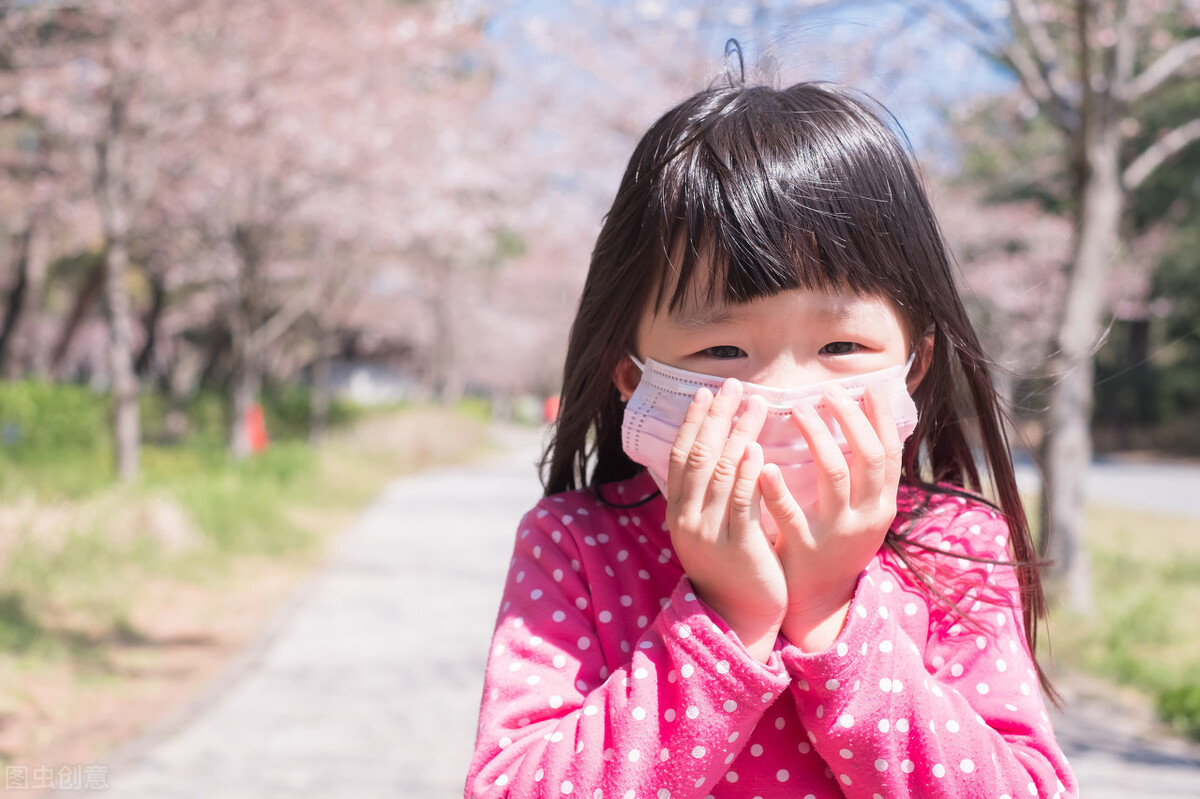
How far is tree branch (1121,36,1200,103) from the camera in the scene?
575 centimetres

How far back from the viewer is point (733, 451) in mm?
984

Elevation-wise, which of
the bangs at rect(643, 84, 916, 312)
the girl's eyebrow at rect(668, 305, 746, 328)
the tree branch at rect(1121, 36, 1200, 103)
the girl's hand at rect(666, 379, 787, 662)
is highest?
the tree branch at rect(1121, 36, 1200, 103)

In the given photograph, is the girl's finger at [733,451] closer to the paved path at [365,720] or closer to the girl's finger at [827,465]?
the girl's finger at [827,465]

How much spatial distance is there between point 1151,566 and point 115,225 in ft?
25.8

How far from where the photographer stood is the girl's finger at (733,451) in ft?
3.22

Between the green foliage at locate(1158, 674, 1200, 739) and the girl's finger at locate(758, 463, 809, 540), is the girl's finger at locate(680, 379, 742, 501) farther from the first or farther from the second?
the green foliage at locate(1158, 674, 1200, 739)

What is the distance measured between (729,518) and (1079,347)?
212 inches

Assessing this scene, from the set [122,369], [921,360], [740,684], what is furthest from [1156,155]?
[122,369]

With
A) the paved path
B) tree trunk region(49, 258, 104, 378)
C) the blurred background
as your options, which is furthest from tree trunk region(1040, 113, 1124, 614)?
tree trunk region(49, 258, 104, 378)

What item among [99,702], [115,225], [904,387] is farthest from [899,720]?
[115,225]

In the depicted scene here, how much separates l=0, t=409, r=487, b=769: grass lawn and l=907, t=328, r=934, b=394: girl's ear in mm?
3615

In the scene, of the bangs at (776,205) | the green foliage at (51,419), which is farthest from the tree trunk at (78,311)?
the bangs at (776,205)

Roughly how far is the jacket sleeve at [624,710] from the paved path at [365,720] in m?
2.85

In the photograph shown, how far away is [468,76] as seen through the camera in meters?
17.2
